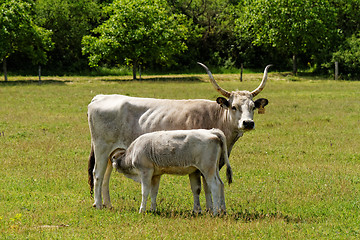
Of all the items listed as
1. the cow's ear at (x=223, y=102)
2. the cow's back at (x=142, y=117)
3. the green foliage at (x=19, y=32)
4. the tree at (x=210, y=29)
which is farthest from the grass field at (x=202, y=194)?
the tree at (x=210, y=29)

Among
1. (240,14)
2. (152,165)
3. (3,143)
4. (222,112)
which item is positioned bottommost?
(3,143)

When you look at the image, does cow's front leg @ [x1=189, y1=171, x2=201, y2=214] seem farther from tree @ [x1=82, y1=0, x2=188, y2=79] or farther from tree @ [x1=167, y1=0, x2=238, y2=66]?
tree @ [x1=167, y1=0, x2=238, y2=66]

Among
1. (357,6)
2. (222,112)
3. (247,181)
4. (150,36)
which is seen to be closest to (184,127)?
(222,112)

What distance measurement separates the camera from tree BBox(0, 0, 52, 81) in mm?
43688

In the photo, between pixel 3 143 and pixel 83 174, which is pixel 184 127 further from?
pixel 3 143

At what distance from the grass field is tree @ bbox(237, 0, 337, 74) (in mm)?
28110

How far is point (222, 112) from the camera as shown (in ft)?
34.0

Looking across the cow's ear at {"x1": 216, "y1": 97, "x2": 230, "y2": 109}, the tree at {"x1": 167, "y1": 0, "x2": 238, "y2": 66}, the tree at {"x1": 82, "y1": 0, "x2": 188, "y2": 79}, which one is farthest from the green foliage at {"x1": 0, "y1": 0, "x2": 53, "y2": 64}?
the cow's ear at {"x1": 216, "y1": 97, "x2": 230, "y2": 109}

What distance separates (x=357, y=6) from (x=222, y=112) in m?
49.9

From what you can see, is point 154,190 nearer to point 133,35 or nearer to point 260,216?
point 260,216

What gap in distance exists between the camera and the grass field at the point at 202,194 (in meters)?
8.64

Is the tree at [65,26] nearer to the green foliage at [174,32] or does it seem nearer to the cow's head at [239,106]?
the green foliage at [174,32]

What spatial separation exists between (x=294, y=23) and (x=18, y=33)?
24.0 metres

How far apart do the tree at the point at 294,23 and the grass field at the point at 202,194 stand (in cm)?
2811
